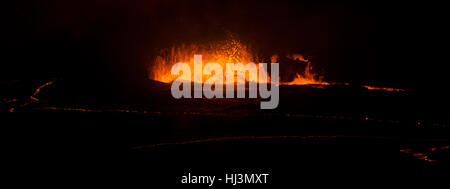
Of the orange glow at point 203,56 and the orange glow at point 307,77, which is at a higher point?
the orange glow at point 203,56

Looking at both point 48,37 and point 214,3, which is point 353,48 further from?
point 48,37

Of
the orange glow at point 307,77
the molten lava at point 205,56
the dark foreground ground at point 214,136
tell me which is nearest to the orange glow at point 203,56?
the molten lava at point 205,56

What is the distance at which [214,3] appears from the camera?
7.10 m

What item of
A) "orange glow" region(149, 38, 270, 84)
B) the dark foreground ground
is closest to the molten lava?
"orange glow" region(149, 38, 270, 84)

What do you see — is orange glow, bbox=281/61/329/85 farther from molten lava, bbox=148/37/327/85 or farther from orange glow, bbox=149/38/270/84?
orange glow, bbox=149/38/270/84

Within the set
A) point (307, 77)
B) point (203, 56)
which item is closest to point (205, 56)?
point (203, 56)

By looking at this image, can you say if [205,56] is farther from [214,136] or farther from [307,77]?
[214,136]

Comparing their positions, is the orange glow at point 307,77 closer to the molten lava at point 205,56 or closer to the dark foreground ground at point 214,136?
the molten lava at point 205,56

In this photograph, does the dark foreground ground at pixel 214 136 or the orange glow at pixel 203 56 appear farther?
the orange glow at pixel 203 56

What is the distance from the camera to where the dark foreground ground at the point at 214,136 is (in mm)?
3656

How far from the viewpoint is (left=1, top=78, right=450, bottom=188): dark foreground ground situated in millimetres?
3656

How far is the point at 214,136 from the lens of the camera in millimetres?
4660
